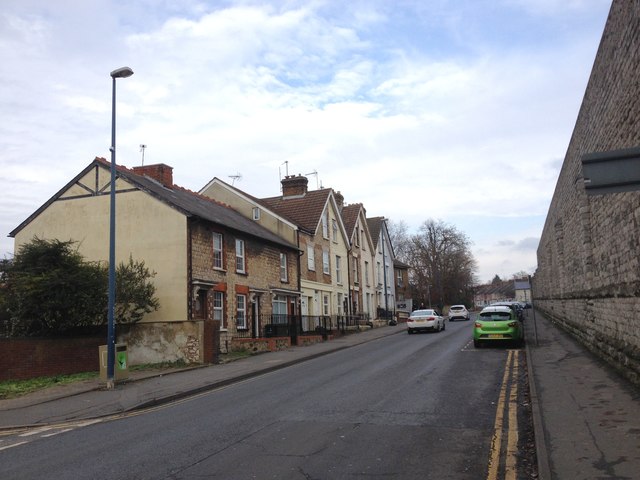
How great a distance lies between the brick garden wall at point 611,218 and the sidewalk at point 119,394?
31.0ft

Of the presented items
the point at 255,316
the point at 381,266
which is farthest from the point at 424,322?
the point at 381,266

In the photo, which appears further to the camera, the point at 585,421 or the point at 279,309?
the point at 279,309

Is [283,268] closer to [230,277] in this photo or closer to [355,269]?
[230,277]

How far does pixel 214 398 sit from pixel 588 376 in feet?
26.1

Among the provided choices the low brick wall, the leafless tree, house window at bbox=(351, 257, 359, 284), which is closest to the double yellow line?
the low brick wall

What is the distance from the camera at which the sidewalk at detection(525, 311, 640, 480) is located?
18.4ft

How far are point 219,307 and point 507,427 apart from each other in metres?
16.9

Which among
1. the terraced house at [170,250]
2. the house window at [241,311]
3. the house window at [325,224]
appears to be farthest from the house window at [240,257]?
the house window at [325,224]

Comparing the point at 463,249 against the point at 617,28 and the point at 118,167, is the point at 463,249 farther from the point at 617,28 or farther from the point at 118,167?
the point at 617,28

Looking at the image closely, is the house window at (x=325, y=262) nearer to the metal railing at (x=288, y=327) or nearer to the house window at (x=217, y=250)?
the metal railing at (x=288, y=327)

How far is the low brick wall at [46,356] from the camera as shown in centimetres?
1617

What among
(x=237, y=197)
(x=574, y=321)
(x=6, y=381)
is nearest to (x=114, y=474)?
(x=6, y=381)

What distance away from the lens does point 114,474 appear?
20.7 ft

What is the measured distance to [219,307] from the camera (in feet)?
76.1
